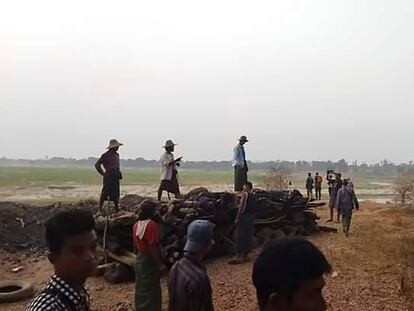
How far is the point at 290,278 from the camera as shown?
1920 mm

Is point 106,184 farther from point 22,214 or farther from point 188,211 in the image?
point 22,214

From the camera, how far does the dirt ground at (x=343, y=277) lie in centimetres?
811

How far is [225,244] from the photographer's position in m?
11.5

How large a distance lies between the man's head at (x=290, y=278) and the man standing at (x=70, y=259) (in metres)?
1.03

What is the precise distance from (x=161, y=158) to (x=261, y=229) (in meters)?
3.22

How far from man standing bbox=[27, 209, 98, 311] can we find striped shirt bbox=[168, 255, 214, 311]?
4.52ft

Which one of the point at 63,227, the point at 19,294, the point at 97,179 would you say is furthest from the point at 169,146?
the point at 97,179

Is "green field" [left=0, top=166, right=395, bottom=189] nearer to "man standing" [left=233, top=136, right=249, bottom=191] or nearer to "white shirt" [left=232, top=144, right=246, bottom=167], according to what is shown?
"man standing" [left=233, top=136, right=249, bottom=191]

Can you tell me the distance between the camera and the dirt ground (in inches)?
319

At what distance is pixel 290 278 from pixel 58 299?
3.92 ft

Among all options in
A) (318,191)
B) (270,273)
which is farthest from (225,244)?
(318,191)

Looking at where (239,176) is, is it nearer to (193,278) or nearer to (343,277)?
(343,277)

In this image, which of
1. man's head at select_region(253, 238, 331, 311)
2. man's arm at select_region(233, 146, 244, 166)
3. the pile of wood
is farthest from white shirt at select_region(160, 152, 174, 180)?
man's head at select_region(253, 238, 331, 311)

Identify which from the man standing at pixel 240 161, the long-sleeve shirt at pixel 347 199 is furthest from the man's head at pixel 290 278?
the long-sleeve shirt at pixel 347 199
